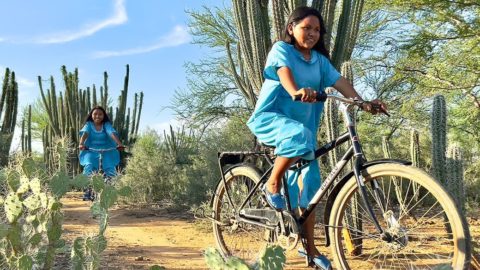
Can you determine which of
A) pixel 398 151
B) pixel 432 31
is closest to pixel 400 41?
pixel 432 31

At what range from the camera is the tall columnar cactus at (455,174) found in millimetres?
4113

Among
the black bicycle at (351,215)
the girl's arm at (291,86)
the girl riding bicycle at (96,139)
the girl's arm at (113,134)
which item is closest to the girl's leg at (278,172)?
the black bicycle at (351,215)

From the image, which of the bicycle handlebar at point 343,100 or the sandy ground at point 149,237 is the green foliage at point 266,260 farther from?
the sandy ground at point 149,237

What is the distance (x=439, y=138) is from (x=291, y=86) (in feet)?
6.53

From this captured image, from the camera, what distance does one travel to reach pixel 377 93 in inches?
631

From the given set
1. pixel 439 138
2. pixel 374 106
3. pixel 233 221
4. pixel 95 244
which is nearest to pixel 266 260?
pixel 95 244

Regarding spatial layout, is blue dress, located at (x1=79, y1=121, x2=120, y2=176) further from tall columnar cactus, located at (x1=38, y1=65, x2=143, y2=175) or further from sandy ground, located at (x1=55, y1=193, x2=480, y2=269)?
tall columnar cactus, located at (x1=38, y1=65, x2=143, y2=175)

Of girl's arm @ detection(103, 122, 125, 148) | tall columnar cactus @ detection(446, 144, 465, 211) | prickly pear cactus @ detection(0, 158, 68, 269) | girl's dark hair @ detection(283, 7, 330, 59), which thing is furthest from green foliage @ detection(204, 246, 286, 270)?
girl's arm @ detection(103, 122, 125, 148)

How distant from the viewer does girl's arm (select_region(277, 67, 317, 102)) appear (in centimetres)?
282

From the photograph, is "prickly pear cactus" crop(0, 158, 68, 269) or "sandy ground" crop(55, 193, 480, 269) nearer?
"prickly pear cactus" crop(0, 158, 68, 269)

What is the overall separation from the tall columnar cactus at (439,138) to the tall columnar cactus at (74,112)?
1091 cm

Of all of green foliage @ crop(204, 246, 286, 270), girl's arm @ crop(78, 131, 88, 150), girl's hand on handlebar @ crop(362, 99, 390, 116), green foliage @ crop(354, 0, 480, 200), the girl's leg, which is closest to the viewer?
green foliage @ crop(204, 246, 286, 270)

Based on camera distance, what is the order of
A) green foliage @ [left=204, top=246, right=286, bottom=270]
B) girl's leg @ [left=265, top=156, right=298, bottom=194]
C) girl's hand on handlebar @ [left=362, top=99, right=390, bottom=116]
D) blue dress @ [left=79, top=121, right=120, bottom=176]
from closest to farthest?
green foliage @ [left=204, top=246, right=286, bottom=270], girl's hand on handlebar @ [left=362, top=99, right=390, bottom=116], girl's leg @ [left=265, top=156, right=298, bottom=194], blue dress @ [left=79, top=121, right=120, bottom=176]

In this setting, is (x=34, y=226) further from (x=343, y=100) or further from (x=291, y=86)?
(x=343, y=100)
